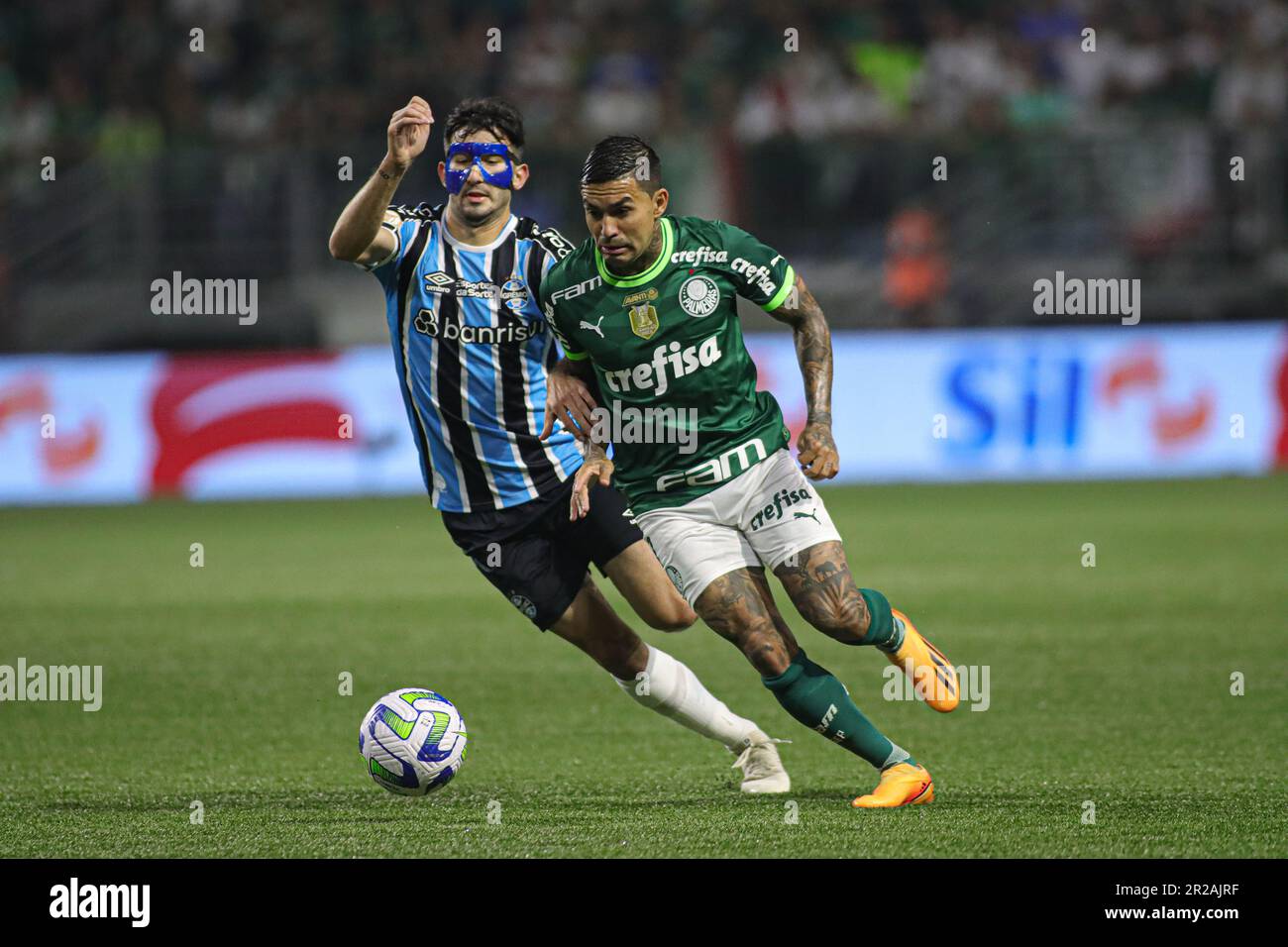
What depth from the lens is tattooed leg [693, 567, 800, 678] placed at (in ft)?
19.9

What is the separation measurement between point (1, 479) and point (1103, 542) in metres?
9.67

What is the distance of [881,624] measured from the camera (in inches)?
240

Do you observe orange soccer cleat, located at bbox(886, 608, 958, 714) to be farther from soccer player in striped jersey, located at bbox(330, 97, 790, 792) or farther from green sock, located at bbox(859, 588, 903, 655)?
soccer player in striped jersey, located at bbox(330, 97, 790, 792)

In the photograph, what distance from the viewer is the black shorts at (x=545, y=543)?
6637 millimetres

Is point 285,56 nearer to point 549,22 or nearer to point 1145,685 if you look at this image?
point 549,22

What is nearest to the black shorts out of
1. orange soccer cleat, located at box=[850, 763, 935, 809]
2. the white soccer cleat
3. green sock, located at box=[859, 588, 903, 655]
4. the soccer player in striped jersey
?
the soccer player in striped jersey

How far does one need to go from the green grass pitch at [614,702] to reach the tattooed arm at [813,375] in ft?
3.68

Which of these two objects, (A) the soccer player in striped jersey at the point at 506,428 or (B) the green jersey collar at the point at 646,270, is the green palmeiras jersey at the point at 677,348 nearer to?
(B) the green jersey collar at the point at 646,270

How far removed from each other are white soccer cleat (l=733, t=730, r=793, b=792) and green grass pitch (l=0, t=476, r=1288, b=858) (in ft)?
0.38

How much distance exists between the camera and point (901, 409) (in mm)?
17141

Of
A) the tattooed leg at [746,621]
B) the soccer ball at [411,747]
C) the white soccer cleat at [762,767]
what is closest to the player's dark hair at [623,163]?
the tattooed leg at [746,621]

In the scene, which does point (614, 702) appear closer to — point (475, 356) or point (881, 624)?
point (475, 356)

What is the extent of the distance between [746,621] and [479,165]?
1829mm
